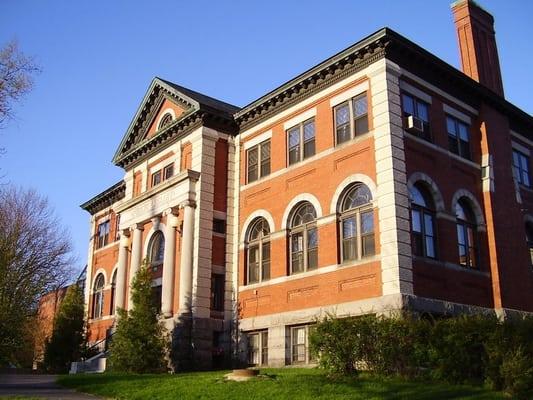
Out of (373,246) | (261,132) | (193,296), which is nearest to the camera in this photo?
(373,246)

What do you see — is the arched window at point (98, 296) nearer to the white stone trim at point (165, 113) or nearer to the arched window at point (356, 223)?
the white stone trim at point (165, 113)

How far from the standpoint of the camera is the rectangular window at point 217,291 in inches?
1057

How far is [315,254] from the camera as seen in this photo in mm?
23656

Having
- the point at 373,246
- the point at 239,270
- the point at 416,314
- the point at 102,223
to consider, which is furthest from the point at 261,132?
the point at 102,223

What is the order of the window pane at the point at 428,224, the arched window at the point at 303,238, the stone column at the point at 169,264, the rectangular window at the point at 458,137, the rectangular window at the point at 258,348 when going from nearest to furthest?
1. the window pane at the point at 428,224
2. the arched window at the point at 303,238
3. the rectangular window at the point at 458,137
4. the rectangular window at the point at 258,348
5. the stone column at the point at 169,264

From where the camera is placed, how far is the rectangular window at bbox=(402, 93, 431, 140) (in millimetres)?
22858

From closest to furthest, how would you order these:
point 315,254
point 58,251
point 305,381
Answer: point 305,381 → point 315,254 → point 58,251

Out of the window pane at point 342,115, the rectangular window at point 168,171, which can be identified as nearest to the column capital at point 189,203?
the rectangular window at point 168,171

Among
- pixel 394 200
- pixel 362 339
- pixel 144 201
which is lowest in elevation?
pixel 362 339

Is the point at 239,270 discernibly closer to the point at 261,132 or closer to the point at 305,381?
the point at 261,132

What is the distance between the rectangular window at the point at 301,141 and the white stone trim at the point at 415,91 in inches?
160

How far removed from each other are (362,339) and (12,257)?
22.5 meters

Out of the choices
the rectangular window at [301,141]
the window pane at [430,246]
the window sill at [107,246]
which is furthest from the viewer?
the window sill at [107,246]

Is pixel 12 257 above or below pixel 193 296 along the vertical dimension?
above
